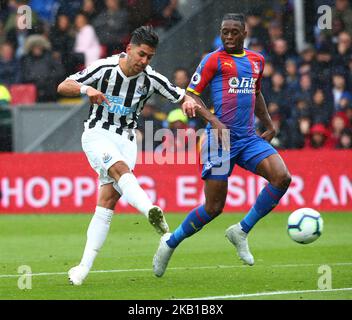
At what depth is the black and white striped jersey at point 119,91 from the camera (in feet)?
29.7

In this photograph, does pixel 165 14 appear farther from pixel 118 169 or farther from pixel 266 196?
pixel 118 169

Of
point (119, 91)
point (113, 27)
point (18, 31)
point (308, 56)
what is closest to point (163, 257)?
point (119, 91)

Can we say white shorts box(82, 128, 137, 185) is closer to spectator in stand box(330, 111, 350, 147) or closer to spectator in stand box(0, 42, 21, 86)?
spectator in stand box(330, 111, 350, 147)

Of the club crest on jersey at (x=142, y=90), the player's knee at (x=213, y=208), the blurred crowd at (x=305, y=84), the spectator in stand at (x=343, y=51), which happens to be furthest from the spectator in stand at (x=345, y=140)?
the club crest on jersey at (x=142, y=90)

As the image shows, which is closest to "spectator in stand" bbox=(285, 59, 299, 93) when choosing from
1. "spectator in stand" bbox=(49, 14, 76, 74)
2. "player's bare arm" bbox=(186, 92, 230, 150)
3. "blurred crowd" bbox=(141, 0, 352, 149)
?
"blurred crowd" bbox=(141, 0, 352, 149)

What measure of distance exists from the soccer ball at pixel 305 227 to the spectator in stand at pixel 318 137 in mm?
7300

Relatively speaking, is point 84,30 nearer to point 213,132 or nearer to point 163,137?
point 163,137

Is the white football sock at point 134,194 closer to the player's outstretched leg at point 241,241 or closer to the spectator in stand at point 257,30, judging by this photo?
the player's outstretched leg at point 241,241

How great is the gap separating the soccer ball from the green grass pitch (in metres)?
0.33

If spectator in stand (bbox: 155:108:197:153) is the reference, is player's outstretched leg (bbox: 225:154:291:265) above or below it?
below

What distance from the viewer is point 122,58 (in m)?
9.15

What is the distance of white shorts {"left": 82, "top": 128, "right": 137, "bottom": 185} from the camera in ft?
29.0

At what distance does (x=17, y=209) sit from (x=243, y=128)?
7.61m

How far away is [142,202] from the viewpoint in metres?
8.34
